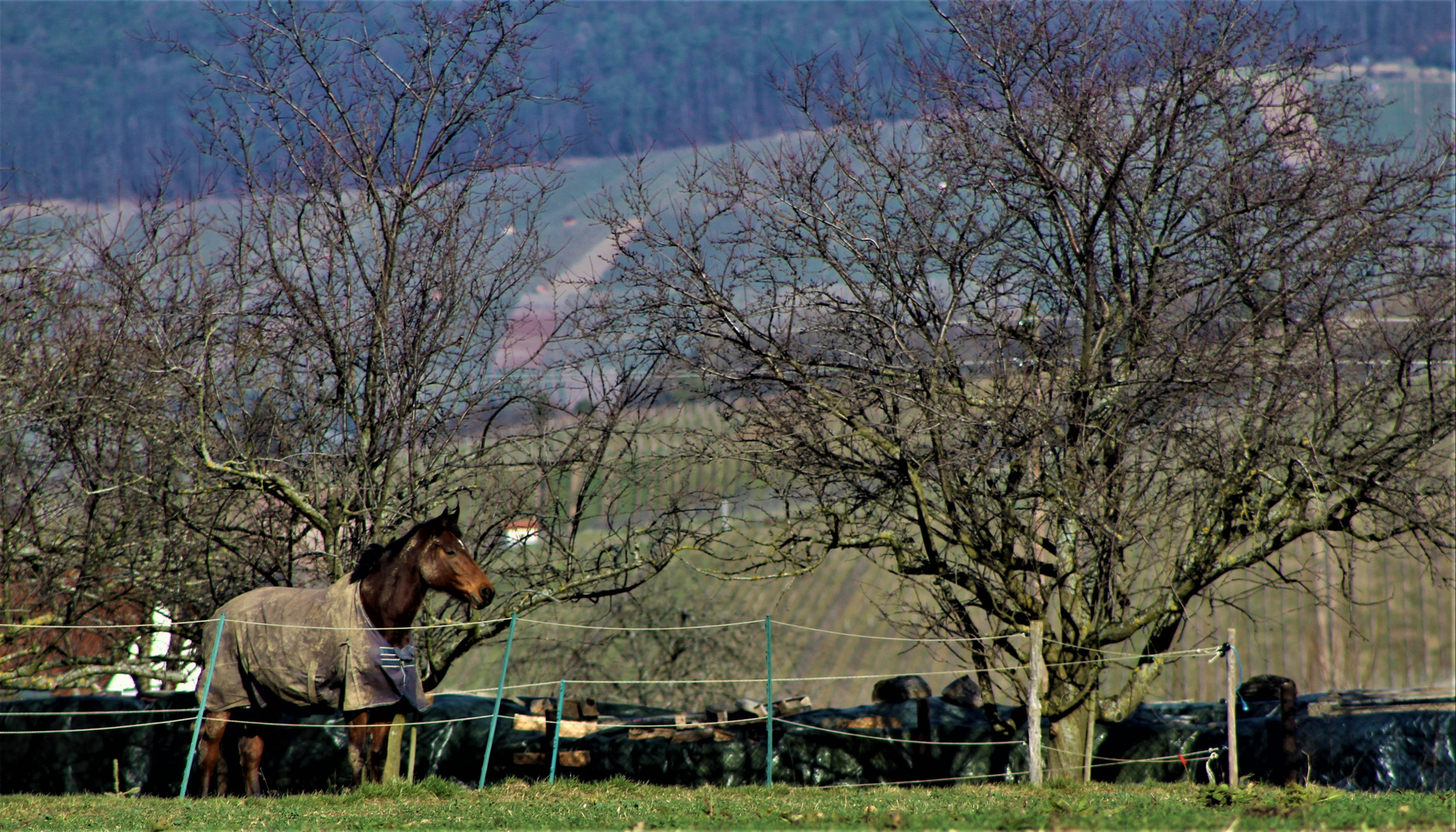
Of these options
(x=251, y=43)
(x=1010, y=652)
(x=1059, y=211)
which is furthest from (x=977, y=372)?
(x=251, y=43)

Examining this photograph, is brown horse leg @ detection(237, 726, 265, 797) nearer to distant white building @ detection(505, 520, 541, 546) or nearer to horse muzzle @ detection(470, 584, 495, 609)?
horse muzzle @ detection(470, 584, 495, 609)

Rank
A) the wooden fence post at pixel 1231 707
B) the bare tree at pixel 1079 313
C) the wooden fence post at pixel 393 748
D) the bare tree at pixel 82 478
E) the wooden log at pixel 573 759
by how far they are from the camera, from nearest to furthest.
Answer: the wooden fence post at pixel 1231 707, the wooden fence post at pixel 393 748, the bare tree at pixel 1079 313, the wooden log at pixel 573 759, the bare tree at pixel 82 478

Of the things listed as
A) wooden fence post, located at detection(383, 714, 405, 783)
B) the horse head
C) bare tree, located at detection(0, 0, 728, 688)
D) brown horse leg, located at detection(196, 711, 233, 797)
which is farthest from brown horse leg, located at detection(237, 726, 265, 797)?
the horse head

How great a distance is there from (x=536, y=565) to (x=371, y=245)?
12.1 ft

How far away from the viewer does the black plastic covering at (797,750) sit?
428 inches

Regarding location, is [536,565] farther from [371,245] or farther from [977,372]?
[977,372]

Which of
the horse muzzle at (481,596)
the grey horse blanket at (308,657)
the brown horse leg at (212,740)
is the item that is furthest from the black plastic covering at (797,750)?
the horse muzzle at (481,596)

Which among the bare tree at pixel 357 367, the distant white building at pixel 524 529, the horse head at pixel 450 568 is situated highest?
the bare tree at pixel 357 367

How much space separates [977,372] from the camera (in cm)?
1180

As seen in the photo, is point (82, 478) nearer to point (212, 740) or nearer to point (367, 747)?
point (212, 740)

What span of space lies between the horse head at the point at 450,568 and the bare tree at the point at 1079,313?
8.37 feet

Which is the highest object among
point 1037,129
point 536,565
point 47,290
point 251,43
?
point 251,43

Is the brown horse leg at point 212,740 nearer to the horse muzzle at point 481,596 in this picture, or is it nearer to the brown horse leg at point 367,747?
the brown horse leg at point 367,747

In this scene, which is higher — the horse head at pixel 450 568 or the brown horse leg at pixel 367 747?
the horse head at pixel 450 568
